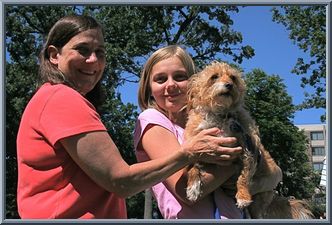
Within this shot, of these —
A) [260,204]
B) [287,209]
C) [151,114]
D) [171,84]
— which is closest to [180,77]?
[171,84]

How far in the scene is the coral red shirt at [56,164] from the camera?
213cm

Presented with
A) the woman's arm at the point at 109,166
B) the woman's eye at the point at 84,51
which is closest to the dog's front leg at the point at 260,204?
the woman's arm at the point at 109,166

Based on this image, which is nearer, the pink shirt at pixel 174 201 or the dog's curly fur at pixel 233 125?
the pink shirt at pixel 174 201

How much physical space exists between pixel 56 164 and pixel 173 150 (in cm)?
87

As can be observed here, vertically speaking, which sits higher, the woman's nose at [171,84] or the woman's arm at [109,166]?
the woman's nose at [171,84]

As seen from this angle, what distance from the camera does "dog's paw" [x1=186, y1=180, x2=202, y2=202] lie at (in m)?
2.84

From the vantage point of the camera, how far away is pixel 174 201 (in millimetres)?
2930

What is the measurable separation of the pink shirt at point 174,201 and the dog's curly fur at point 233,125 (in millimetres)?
77

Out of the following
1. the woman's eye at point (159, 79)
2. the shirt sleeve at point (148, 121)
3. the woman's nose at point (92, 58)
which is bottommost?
the shirt sleeve at point (148, 121)

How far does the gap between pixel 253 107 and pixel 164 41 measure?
1.06 m

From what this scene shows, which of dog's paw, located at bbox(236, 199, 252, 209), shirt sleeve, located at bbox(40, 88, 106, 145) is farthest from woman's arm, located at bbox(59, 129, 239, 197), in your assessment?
dog's paw, located at bbox(236, 199, 252, 209)

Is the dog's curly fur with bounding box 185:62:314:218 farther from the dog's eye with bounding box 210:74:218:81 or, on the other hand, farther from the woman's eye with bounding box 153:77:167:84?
the woman's eye with bounding box 153:77:167:84

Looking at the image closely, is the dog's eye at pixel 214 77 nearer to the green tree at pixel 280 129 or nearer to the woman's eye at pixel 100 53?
the green tree at pixel 280 129

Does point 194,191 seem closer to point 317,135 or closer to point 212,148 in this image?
point 212,148
